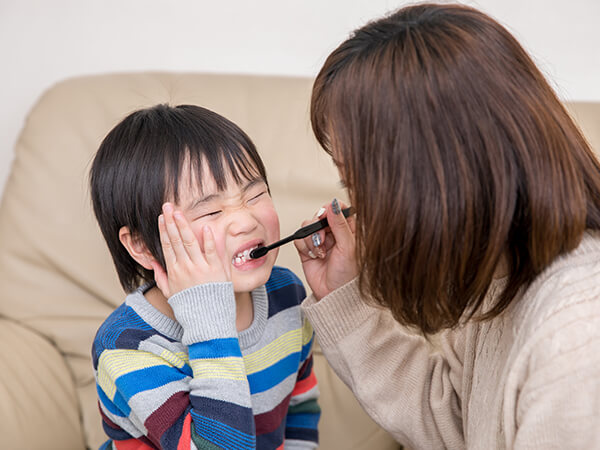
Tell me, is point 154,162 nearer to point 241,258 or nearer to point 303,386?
point 241,258

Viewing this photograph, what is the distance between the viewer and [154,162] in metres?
0.97

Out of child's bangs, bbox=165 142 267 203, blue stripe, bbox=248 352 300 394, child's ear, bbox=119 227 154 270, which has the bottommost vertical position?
blue stripe, bbox=248 352 300 394

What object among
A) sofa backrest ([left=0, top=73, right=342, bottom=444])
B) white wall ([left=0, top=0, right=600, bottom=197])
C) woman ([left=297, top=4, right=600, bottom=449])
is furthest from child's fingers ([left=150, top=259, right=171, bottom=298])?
white wall ([left=0, top=0, right=600, bottom=197])

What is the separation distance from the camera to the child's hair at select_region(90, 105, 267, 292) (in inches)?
38.2

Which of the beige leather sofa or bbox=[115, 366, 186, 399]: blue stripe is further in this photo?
the beige leather sofa

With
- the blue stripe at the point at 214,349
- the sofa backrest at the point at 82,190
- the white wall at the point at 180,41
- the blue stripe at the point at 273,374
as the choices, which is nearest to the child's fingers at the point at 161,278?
the blue stripe at the point at 214,349

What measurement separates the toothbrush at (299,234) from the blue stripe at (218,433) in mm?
262

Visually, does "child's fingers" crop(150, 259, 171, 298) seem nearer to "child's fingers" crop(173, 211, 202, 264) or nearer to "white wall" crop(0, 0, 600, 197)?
"child's fingers" crop(173, 211, 202, 264)

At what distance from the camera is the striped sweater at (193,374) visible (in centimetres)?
91

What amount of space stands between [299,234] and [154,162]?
0.86 ft

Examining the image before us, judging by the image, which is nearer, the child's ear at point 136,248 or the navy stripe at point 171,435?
the navy stripe at point 171,435

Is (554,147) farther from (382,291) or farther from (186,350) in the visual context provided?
(186,350)

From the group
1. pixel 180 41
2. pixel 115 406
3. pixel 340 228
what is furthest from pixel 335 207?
pixel 180 41

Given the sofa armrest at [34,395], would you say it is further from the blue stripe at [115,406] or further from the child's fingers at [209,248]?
the child's fingers at [209,248]
